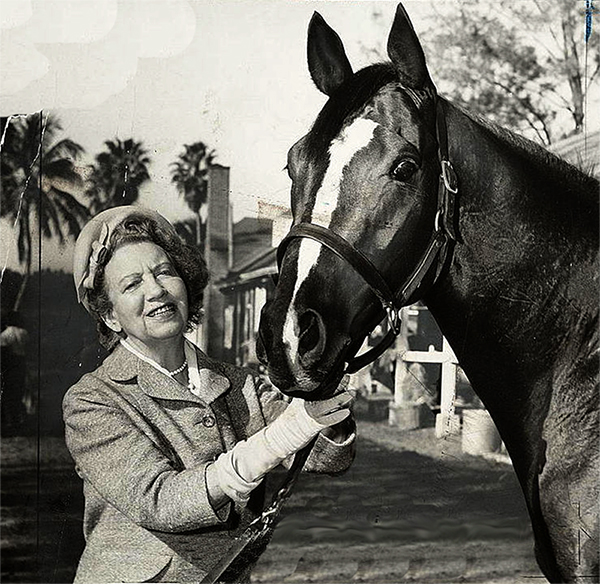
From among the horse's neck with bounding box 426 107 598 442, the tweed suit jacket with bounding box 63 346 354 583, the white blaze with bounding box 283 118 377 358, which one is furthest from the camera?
the tweed suit jacket with bounding box 63 346 354 583

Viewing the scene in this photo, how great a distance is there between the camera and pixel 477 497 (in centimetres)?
159

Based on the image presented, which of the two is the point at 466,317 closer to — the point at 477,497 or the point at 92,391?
the point at 477,497

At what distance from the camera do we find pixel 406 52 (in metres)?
1.11

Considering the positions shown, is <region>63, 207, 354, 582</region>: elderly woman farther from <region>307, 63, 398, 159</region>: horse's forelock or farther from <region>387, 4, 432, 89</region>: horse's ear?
<region>387, 4, 432, 89</region>: horse's ear

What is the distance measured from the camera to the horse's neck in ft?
3.83

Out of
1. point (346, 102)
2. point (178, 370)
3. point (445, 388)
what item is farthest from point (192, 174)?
point (445, 388)

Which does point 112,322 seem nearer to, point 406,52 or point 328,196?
point 328,196

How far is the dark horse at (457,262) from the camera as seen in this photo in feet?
3.51

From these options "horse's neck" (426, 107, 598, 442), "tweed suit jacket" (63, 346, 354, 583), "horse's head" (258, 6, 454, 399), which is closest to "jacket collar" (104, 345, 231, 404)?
"tweed suit jacket" (63, 346, 354, 583)

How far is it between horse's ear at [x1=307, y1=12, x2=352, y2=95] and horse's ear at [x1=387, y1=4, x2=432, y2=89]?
0.11 m

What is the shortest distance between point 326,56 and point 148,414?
27.1 inches

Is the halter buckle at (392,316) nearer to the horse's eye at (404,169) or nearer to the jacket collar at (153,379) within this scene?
the horse's eye at (404,169)

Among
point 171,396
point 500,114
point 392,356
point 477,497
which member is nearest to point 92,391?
point 171,396

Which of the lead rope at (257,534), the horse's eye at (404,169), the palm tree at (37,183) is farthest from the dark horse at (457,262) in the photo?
the palm tree at (37,183)
